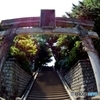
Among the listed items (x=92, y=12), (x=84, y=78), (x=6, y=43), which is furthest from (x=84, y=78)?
(x=6, y=43)

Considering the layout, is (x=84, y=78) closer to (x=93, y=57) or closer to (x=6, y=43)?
(x=93, y=57)

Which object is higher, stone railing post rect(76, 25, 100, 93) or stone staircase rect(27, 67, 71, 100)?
stone railing post rect(76, 25, 100, 93)

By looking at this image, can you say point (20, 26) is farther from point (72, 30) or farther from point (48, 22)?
point (72, 30)

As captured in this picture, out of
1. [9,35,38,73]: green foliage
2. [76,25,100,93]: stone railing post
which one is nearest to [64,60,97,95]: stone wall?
[76,25,100,93]: stone railing post

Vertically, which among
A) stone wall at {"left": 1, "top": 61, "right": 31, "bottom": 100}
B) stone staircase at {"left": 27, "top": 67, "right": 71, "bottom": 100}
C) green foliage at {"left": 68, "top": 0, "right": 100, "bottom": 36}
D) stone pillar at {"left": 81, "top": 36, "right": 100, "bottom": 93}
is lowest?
stone staircase at {"left": 27, "top": 67, "right": 71, "bottom": 100}

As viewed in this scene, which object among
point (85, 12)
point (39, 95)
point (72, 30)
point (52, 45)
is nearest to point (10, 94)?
point (39, 95)

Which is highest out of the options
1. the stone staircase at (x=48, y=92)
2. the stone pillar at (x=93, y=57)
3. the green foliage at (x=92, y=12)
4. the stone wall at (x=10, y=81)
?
the green foliage at (x=92, y=12)

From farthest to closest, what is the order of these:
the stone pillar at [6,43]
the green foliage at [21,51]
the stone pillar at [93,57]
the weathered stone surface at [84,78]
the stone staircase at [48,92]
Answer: the green foliage at [21,51], the stone staircase at [48,92], the weathered stone surface at [84,78], the stone pillar at [6,43], the stone pillar at [93,57]

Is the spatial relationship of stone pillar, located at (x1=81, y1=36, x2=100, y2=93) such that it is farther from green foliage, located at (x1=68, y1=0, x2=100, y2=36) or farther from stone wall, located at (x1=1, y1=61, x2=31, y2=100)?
stone wall, located at (x1=1, y1=61, x2=31, y2=100)

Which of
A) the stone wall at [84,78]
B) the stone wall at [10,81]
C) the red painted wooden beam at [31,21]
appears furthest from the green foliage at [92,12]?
the stone wall at [10,81]

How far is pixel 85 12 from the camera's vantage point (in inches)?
683

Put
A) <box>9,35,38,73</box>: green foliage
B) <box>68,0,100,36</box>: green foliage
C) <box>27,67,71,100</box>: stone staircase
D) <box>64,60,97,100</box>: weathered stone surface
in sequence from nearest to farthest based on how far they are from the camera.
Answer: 1. <box>64,60,97,100</box>: weathered stone surface
2. <box>27,67,71,100</box>: stone staircase
3. <box>68,0,100,36</box>: green foliage
4. <box>9,35,38,73</box>: green foliage

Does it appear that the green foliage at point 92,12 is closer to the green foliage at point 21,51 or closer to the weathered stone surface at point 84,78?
the weathered stone surface at point 84,78

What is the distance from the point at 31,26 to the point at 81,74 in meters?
5.01
